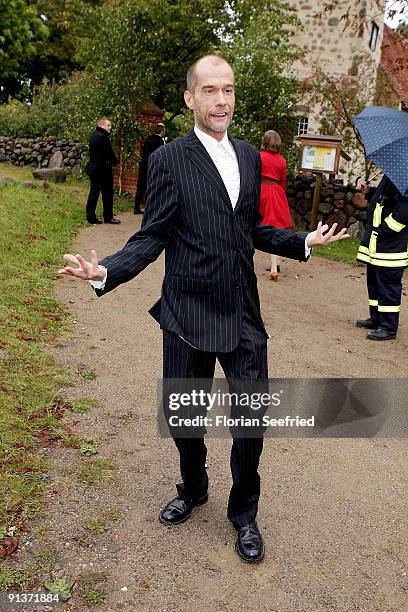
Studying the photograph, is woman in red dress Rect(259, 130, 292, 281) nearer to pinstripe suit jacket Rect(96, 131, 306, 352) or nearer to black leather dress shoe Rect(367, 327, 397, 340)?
black leather dress shoe Rect(367, 327, 397, 340)

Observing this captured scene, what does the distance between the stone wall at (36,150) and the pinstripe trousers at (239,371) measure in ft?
55.7

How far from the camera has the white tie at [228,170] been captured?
2.97 meters

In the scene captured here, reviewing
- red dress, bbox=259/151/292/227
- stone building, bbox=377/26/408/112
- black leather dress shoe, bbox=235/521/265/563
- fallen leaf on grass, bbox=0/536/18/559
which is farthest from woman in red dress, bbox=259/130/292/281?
stone building, bbox=377/26/408/112

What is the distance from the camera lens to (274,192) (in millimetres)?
9109

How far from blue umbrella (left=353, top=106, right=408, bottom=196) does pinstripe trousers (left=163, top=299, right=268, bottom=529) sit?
3755mm

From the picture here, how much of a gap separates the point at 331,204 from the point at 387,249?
747cm

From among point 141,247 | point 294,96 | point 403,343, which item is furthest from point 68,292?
point 294,96

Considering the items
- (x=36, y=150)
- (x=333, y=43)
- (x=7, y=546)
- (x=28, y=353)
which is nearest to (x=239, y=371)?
(x=7, y=546)

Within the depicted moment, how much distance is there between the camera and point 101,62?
15273mm

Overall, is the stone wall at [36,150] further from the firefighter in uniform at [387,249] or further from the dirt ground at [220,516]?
the dirt ground at [220,516]

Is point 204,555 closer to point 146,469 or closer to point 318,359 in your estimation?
point 146,469

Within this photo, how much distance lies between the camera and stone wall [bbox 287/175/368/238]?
45.3 ft
